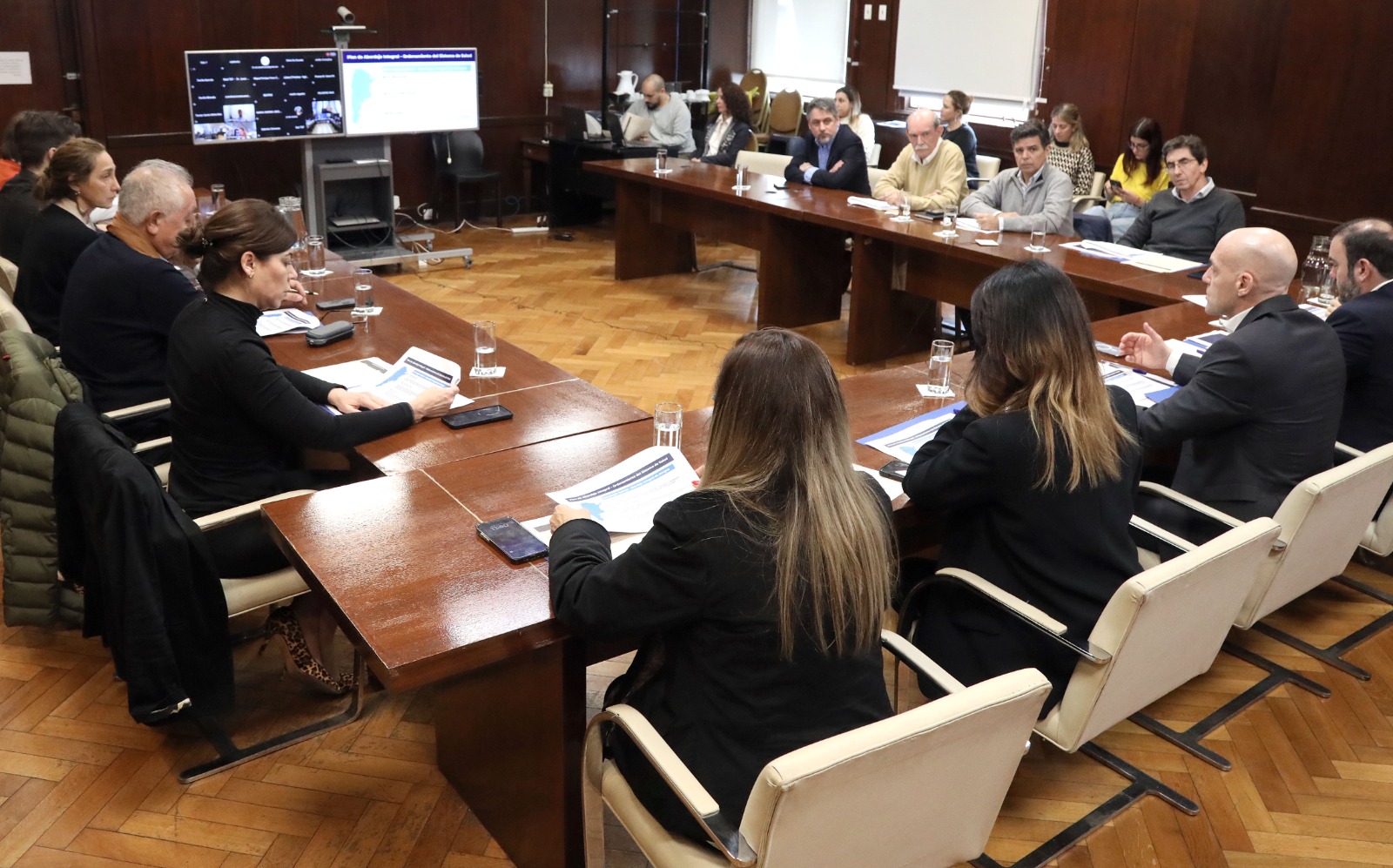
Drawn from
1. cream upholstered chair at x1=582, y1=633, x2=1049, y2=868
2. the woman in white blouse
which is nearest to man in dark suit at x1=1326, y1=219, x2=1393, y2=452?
cream upholstered chair at x1=582, y1=633, x2=1049, y2=868

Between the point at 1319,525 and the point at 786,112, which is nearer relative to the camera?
the point at 1319,525

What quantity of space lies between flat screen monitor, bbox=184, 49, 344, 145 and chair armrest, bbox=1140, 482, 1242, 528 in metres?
5.93

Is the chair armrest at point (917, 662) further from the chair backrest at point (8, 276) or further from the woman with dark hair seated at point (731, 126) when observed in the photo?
the woman with dark hair seated at point (731, 126)

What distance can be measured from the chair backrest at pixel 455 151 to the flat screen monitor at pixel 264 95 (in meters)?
1.29

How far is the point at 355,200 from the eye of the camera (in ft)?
25.4

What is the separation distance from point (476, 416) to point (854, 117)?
630cm

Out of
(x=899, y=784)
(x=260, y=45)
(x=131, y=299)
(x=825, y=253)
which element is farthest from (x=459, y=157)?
(x=899, y=784)

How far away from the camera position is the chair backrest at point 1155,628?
2133 millimetres

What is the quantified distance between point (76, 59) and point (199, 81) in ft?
3.76

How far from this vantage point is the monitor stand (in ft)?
24.3

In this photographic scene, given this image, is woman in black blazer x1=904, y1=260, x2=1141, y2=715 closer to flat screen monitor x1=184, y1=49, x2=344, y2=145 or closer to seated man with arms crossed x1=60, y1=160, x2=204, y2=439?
seated man with arms crossed x1=60, y1=160, x2=204, y2=439

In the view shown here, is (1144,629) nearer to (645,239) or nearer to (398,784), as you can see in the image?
(398,784)

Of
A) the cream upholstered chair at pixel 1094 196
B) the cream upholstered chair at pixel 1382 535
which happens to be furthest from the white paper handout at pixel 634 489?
the cream upholstered chair at pixel 1094 196

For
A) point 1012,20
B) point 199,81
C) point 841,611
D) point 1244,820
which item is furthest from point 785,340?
point 1012,20
